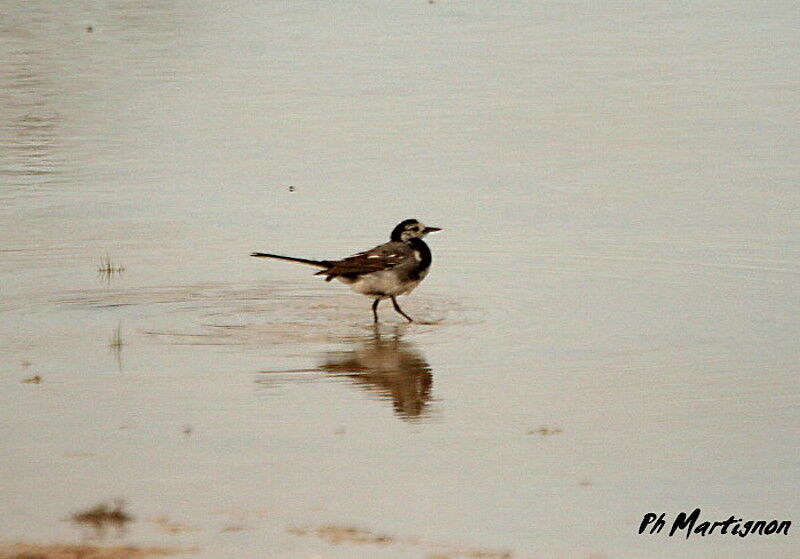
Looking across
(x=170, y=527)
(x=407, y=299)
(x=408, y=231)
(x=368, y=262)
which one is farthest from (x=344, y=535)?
(x=407, y=299)

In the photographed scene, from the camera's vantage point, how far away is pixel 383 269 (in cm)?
1205

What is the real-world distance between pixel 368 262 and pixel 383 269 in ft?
0.55

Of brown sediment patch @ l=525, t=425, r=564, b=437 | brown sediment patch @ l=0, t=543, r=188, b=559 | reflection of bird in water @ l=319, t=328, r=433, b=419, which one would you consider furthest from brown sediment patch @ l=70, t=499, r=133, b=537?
brown sediment patch @ l=525, t=425, r=564, b=437

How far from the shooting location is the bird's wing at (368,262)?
12094mm

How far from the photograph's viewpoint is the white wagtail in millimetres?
12062

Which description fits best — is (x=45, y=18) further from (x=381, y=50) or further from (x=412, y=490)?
(x=412, y=490)

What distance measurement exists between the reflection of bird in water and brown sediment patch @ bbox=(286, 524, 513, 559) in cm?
199

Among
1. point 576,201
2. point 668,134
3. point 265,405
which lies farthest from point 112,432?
point 668,134

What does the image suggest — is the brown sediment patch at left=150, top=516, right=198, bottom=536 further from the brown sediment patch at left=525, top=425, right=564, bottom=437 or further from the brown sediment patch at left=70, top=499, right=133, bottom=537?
the brown sediment patch at left=525, top=425, right=564, bottom=437

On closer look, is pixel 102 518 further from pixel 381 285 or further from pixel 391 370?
pixel 381 285

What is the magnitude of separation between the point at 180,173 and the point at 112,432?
8085 mm

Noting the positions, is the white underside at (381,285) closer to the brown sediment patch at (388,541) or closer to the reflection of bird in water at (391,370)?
the reflection of bird in water at (391,370)

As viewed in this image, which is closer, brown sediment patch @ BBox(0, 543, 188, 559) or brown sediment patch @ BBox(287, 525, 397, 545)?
brown sediment patch @ BBox(0, 543, 188, 559)

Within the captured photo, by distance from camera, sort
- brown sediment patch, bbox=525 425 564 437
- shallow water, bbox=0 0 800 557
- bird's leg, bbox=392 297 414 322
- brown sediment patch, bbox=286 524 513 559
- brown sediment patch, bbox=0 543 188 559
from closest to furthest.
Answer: brown sediment patch, bbox=0 543 188 559 → brown sediment patch, bbox=286 524 513 559 → shallow water, bbox=0 0 800 557 → brown sediment patch, bbox=525 425 564 437 → bird's leg, bbox=392 297 414 322
